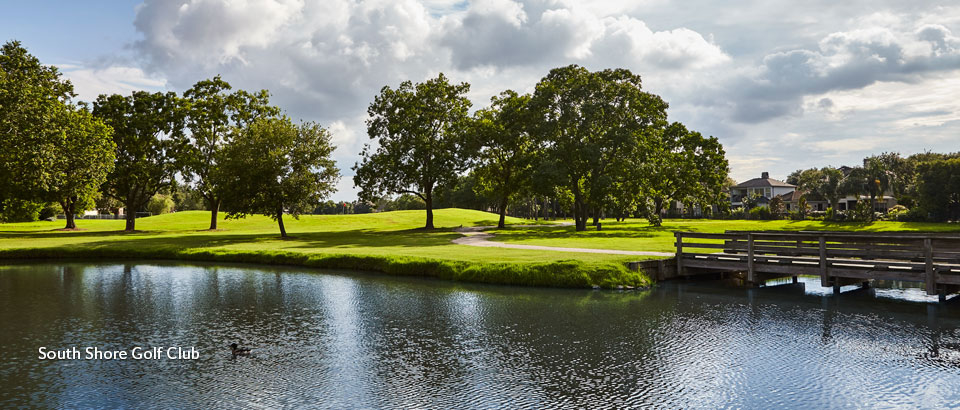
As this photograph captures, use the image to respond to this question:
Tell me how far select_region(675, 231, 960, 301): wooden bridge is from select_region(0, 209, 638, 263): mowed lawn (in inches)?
185

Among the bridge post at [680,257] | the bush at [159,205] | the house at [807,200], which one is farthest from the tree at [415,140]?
the bush at [159,205]

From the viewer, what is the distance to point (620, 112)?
61.3 m

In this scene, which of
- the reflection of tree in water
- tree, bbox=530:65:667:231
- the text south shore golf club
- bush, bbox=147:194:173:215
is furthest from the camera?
bush, bbox=147:194:173:215

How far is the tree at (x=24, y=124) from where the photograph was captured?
4672 cm

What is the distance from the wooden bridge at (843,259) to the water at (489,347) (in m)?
1.08

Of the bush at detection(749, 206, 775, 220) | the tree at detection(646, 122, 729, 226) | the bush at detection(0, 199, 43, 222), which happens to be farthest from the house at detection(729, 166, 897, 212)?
the bush at detection(0, 199, 43, 222)

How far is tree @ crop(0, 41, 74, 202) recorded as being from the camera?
4672 cm

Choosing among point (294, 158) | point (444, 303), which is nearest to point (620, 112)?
point (294, 158)

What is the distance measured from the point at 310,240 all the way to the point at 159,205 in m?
103

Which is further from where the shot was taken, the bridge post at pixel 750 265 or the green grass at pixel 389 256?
the green grass at pixel 389 256

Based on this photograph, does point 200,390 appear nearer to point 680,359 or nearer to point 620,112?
point 680,359

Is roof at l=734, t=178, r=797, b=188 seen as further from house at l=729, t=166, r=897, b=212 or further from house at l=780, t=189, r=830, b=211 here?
house at l=780, t=189, r=830, b=211

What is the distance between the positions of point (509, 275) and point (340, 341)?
12.7 m

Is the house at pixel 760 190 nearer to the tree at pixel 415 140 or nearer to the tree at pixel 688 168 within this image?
the tree at pixel 688 168
